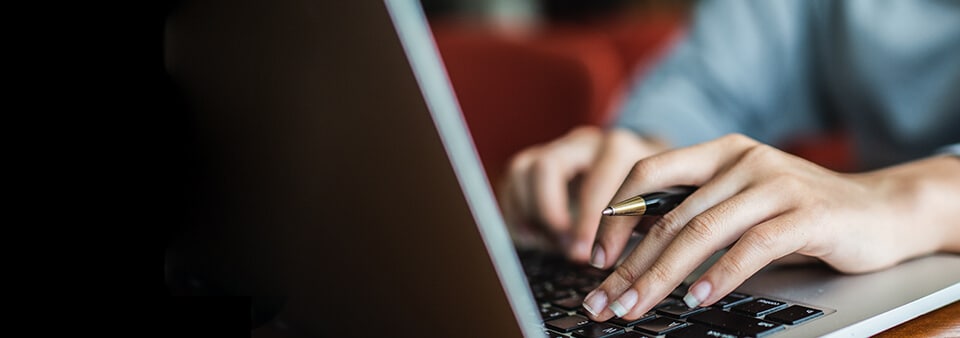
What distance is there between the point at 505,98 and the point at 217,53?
119 cm

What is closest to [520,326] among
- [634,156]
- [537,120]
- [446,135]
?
[446,135]

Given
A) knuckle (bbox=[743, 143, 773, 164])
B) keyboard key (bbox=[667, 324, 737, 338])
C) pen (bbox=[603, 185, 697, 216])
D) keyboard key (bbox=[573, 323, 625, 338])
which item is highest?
knuckle (bbox=[743, 143, 773, 164])

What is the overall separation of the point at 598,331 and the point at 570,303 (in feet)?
0.24

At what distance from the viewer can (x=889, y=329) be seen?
39cm

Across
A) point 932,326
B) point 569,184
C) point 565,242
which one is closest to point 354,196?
point 932,326

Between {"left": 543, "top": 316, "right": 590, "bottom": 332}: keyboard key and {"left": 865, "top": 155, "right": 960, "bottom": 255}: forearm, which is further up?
{"left": 865, "top": 155, "right": 960, "bottom": 255}: forearm

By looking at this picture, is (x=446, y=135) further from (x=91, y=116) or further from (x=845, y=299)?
(x=845, y=299)

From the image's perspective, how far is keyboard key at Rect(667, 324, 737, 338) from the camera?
369mm

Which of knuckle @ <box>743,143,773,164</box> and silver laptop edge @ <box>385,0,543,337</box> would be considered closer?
silver laptop edge @ <box>385,0,543,337</box>

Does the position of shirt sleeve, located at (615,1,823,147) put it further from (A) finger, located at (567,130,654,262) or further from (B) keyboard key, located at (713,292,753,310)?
(B) keyboard key, located at (713,292,753,310)

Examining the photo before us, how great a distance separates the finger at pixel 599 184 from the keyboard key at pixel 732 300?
187 mm

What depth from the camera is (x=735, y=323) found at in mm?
383

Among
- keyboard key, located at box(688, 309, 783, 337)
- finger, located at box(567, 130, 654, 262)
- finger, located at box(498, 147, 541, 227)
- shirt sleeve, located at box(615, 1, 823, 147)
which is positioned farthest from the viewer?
shirt sleeve, located at box(615, 1, 823, 147)

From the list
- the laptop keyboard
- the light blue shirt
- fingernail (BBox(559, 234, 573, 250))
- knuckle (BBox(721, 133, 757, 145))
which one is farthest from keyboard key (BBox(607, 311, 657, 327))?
the light blue shirt
